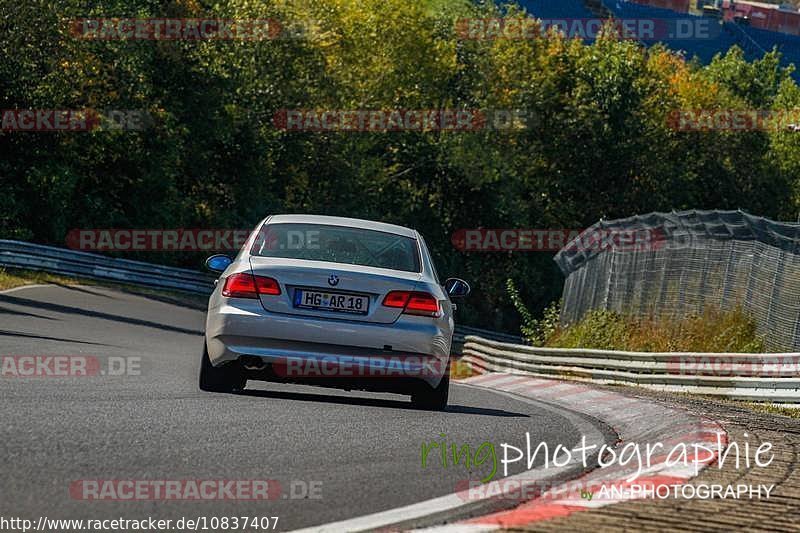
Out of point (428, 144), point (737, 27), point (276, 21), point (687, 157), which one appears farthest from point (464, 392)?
point (737, 27)

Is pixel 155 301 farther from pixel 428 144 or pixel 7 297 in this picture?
pixel 428 144

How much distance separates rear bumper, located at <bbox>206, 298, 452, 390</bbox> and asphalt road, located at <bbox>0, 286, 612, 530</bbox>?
0.31 m

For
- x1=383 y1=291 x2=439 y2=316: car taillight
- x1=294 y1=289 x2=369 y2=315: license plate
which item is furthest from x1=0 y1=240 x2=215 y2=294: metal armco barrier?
x1=383 y1=291 x2=439 y2=316: car taillight

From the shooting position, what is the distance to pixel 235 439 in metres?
7.93

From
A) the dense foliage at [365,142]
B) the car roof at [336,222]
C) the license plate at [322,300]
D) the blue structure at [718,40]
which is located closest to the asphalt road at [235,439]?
the license plate at [322,300]

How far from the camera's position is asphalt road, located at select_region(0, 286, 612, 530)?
581cm

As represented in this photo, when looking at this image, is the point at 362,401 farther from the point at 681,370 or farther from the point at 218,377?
the point at 681,370

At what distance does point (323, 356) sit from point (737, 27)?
11215 cm

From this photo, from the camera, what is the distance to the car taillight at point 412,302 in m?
10.4

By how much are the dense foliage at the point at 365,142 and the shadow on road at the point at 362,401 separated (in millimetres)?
31091

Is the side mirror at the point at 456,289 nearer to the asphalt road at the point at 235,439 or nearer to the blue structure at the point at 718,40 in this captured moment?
the asphalt road at the point at 235,439

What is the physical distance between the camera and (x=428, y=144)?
61.8 m

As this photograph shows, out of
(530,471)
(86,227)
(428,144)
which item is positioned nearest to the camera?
(530,471)

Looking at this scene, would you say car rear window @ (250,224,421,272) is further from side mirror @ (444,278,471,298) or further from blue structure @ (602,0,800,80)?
blue structure @ (602,0,800,80)
